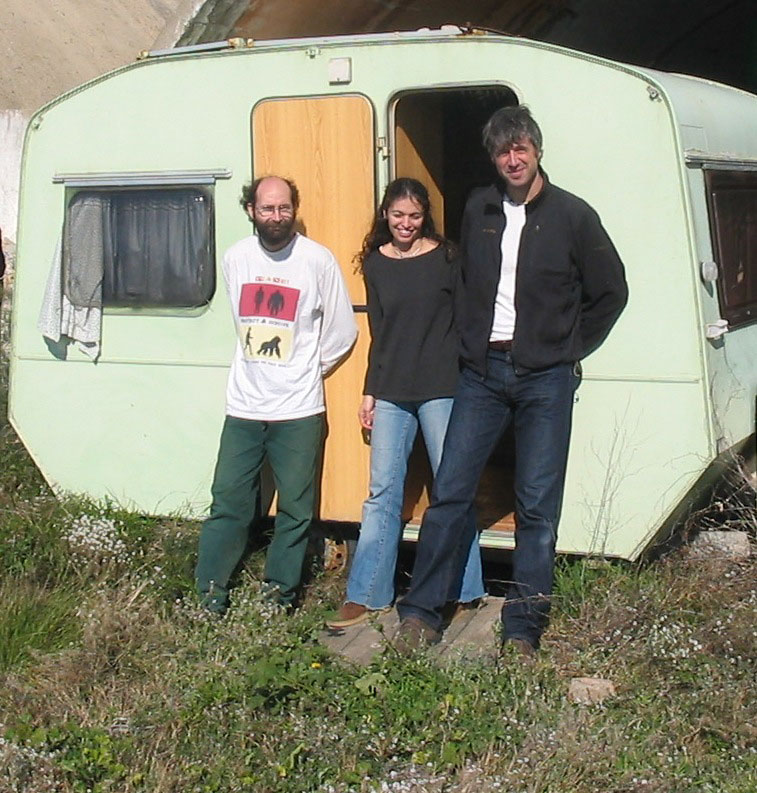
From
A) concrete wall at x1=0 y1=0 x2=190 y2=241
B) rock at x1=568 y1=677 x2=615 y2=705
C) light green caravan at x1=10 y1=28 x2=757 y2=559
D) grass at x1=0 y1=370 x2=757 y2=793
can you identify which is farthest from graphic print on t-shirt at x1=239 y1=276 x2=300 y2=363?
concrete wall at x1=0 y1=0 x2=190 y2=241

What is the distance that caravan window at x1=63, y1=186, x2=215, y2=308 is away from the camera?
20.5ft

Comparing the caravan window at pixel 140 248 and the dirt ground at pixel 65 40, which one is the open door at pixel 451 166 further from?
the dirt ground at pixel 65 40

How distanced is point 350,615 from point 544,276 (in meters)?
1.84

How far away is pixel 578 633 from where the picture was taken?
5.34m

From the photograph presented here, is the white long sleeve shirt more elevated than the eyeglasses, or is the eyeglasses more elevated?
the eyeglasses

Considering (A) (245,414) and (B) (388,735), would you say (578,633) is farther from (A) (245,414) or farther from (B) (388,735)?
(A) (245,414)

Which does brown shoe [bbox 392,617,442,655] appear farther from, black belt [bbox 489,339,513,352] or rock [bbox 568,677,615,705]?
black belt [bbox 489,339,513,352]

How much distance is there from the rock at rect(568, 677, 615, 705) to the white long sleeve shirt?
1729 mm

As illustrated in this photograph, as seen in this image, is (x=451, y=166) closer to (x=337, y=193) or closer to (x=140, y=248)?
(x=337, y=193)

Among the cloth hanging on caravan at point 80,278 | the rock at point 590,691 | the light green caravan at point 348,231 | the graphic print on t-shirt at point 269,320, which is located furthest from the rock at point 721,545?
the cloth hanging on caravan at point 80,278

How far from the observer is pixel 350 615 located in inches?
228

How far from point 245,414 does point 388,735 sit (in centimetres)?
179

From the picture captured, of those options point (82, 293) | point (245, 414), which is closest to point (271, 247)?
point (245, 414)

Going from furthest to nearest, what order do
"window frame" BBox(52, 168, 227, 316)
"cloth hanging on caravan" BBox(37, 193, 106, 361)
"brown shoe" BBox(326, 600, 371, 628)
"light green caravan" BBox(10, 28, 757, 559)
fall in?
"cloth hanging on caravan" BBox(37, 193, 106, 361) < "window frame" BBox(52, 168, 227, 316) < "brown shoe" BBox(326, 600, 371, 628) < "light green caravan" BBox(10, 28, 757, 559)
